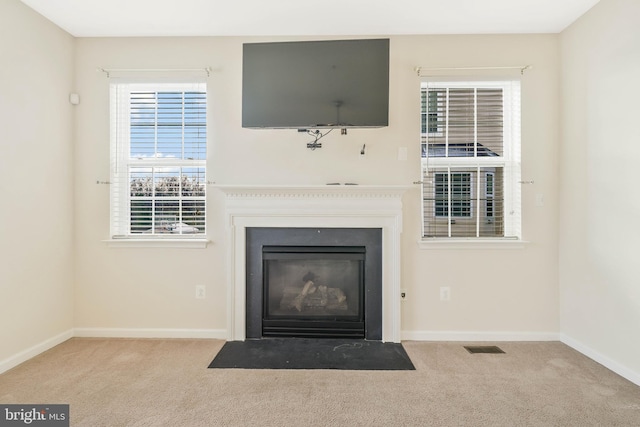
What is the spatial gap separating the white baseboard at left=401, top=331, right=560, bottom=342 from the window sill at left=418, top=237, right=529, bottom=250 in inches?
27.8

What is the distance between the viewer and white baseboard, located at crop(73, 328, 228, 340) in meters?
2.82

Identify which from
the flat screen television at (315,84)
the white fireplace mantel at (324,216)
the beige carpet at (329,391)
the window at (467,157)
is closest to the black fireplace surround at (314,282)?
the white fireplace mantel at (324,216)

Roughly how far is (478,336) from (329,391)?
1.46 meters

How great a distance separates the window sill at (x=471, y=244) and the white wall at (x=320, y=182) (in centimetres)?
5

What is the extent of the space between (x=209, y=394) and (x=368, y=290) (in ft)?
4.50

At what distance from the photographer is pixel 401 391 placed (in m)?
2.03

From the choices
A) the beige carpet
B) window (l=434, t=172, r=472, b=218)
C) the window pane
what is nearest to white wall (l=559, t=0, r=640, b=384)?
the beige carpet

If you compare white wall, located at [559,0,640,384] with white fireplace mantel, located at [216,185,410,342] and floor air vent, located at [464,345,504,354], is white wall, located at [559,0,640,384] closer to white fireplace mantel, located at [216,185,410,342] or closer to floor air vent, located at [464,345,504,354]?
floor air vent, located at [464,345,504,354]

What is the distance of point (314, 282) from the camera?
9.32 feet

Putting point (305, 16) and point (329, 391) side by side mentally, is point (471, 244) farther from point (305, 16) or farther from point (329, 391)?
point (305, 16)

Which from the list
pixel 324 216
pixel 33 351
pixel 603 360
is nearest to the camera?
pixel 603 360

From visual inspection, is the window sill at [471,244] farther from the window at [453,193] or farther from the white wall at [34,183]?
the white wall at [34,183]

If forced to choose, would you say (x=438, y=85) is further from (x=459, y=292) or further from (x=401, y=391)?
(x=401, y=391)

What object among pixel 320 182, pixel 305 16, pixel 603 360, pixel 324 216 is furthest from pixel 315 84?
pixel 603 360
